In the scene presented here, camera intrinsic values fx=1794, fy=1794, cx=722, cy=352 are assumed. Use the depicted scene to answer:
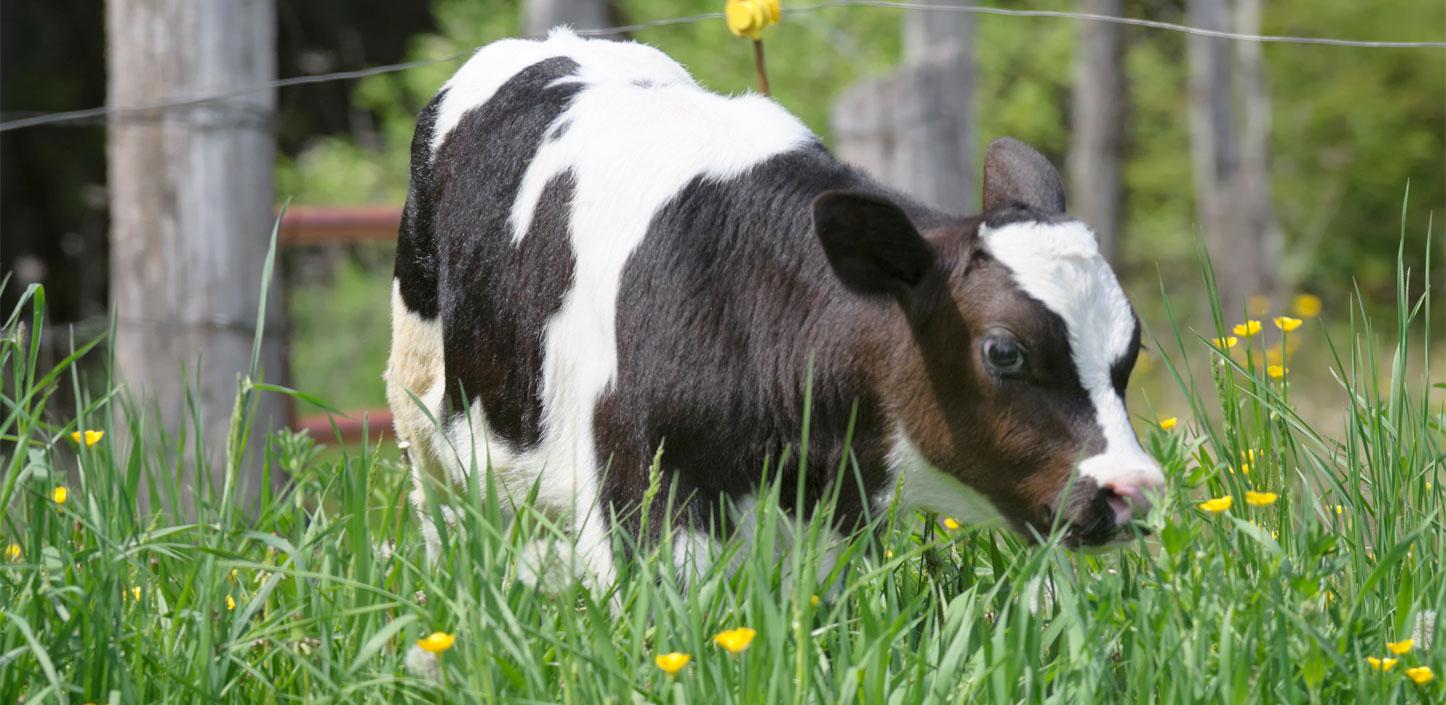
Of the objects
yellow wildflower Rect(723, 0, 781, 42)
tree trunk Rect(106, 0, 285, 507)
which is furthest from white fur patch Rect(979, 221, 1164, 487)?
tree trunk Rect(106, 0, 285, 507)

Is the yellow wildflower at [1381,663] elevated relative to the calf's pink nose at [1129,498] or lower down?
lower down

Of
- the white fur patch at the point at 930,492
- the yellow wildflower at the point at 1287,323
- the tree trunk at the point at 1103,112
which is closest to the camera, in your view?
the white fur patch at the point at 930,492

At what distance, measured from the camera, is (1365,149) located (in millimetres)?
26578

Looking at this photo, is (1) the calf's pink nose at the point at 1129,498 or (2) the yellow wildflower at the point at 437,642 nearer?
(2) the yellow wildflower at the point at 437,642

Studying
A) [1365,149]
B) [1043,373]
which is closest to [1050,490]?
[1043,373]

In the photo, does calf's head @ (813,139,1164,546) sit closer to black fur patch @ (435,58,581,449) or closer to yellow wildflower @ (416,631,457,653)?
black fur patch @ (435,58,581,449)

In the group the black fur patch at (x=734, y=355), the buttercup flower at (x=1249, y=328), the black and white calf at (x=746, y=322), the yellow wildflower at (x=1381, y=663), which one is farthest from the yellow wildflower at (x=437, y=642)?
the buttercup flower at (x=1249, y=328)

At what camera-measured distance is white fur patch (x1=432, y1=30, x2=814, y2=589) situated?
12.3 ft

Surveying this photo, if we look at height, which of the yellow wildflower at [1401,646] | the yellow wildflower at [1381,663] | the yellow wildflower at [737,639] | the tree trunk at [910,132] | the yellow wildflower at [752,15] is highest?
the yellow wildflower at [752,15]

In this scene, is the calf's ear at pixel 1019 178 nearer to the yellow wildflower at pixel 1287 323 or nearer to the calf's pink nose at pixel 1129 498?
the yellow wildflower at pixel 1287 323

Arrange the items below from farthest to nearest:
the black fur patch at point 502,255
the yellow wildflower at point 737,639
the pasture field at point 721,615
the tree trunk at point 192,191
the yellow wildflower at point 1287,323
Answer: the tree trunk at point 192,191 < the black fur patch at point 502,255 < the yellow wildflower at point 1287,323 < the pasture field at point 721,615 < the yellow wildflower at point 737,639

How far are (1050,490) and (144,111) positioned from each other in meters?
3.58

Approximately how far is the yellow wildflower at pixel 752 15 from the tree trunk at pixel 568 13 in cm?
424

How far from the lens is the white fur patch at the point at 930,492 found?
11.3 ft
